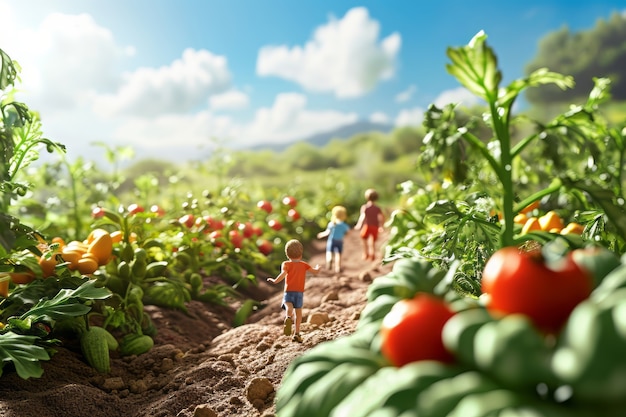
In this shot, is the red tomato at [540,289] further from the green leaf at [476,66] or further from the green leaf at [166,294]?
the green leaf at [166,294]

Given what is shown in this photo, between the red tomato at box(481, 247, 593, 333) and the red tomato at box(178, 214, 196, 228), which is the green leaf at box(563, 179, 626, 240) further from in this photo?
the red tomato at box(178, 214, 196, 228)

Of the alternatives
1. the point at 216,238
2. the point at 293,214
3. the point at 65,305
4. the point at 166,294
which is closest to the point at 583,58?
the point at 293,214

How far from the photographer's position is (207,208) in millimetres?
5461

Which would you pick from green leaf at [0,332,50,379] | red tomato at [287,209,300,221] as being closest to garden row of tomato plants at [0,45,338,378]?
green leaf at [0,332,50,379]

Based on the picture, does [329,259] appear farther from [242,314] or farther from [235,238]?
[242,314]

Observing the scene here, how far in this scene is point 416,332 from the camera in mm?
1348

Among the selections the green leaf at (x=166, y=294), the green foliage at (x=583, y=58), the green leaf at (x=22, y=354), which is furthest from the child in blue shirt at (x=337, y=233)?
the green foliage at (x=583, y=58)

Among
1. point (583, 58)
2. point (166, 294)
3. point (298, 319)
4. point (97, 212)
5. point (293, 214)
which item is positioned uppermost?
point (583, 58)

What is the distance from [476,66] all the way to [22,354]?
6.47 feet

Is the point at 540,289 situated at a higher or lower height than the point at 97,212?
lower

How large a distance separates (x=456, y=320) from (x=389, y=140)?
15663 millimetres

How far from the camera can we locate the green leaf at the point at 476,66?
1984mm

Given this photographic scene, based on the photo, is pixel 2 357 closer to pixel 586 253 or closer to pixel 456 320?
pixel 456 320

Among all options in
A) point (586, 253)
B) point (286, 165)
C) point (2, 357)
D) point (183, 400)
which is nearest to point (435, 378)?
point (586, 253)
